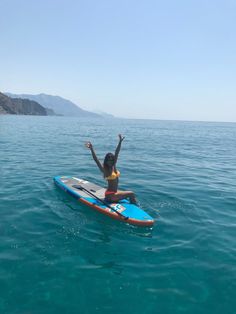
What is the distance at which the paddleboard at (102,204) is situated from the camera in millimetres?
9906

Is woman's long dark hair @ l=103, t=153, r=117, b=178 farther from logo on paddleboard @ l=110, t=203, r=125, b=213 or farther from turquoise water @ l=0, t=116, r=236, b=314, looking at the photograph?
turquoise water @ l=0, t=116, r=236, b=314

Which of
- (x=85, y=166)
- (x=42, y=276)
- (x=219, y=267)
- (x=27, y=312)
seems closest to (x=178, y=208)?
(x=219, y=267)

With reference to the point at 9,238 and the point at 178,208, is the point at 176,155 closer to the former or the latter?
the point at 178,208

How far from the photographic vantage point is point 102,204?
11117mm

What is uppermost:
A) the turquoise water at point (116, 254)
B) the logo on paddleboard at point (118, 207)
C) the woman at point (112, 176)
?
the woman at point (112, 176)

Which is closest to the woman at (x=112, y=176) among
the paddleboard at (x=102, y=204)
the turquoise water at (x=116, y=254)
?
the paddleboard at (x=102, y=204)

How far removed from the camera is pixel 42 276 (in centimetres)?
691

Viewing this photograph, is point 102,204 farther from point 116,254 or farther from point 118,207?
point 116,254

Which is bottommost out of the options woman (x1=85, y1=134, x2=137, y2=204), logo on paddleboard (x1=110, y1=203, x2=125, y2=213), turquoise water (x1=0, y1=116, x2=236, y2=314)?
turquoise water (x1=0, y1=116, x2=236, y2=314)

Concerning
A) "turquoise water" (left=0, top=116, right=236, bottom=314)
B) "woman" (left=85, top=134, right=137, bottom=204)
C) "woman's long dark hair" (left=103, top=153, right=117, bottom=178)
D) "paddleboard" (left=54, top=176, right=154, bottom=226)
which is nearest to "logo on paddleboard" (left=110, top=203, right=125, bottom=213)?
"paddleboard" (left=54, top=176, right=154, bottom=226)

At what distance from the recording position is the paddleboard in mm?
9906

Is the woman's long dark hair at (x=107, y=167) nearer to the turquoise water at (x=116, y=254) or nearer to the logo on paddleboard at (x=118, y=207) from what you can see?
the logo on paddleboard at (x=118, y=207)

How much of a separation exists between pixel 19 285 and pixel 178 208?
703 cm

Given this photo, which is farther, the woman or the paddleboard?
the woman
